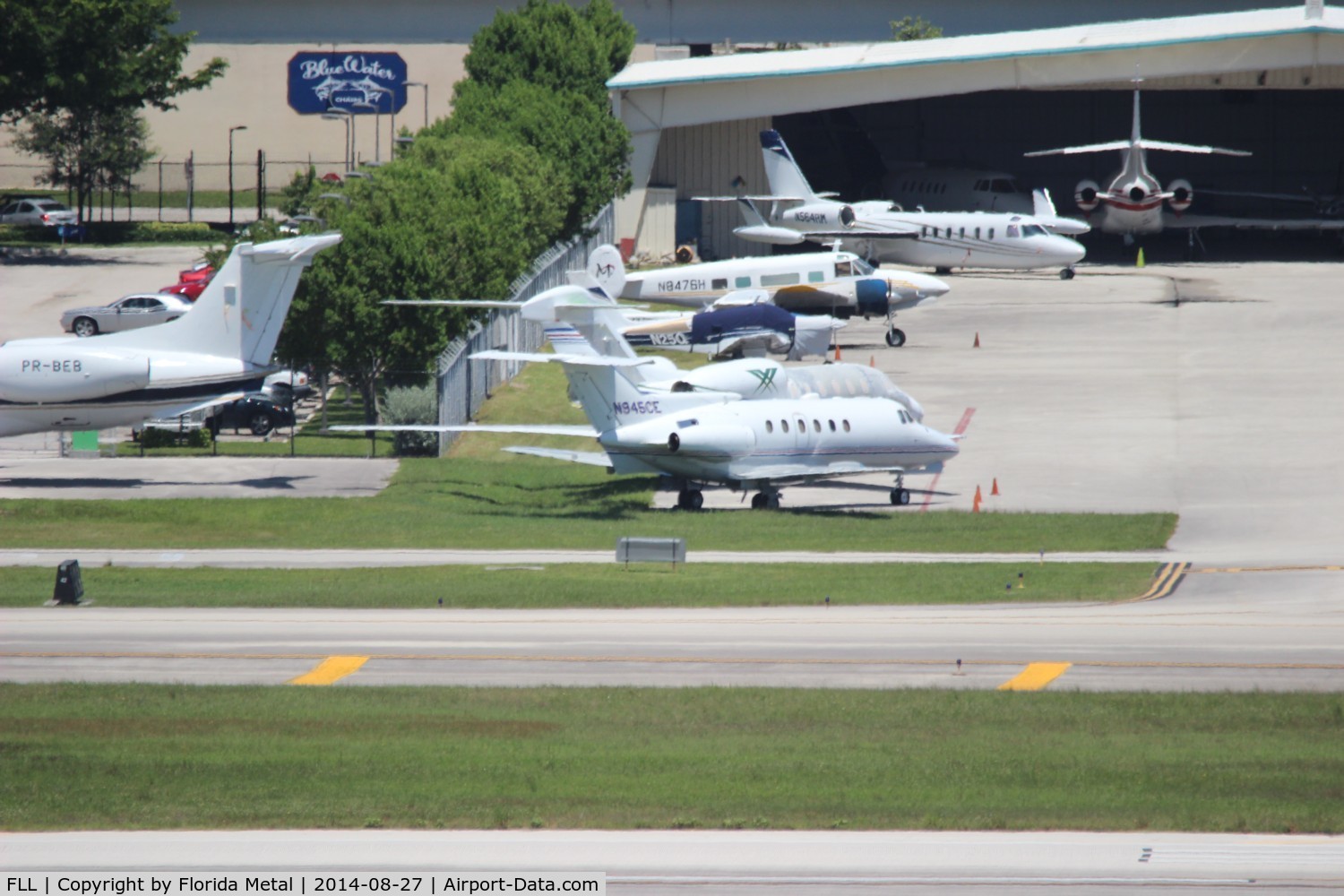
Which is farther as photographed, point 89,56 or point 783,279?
point 89,56

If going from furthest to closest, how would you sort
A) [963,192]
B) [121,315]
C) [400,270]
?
[963,192], [121,315], [400,270]

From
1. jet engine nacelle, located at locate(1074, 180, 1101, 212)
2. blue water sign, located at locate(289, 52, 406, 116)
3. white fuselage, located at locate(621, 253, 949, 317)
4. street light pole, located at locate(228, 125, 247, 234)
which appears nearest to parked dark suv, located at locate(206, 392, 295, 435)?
white fuselage, located at locate(621, 253, 949, 317)

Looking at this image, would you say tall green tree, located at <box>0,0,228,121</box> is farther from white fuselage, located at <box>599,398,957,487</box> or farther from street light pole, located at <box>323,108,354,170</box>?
white fuselage, located at <box>599,398,957,487</box>

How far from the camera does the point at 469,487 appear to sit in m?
42.9

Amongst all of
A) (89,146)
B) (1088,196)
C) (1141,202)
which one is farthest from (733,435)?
(89,146)

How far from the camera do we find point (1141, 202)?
78125 millimetres

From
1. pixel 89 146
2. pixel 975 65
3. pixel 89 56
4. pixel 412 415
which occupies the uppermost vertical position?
pixel 975 65

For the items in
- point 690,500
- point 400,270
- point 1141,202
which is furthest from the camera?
point 1141,202

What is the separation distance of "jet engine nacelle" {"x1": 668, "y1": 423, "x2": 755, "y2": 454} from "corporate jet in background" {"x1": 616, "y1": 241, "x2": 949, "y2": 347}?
19.7 meters

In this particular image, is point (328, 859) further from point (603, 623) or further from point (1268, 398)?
point (1268, 398)

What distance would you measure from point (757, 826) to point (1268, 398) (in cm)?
3891

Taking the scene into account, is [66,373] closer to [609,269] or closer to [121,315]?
[121,315]

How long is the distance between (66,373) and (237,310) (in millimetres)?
4401

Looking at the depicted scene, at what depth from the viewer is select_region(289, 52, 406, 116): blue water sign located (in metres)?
96.9
